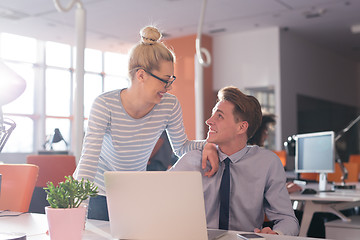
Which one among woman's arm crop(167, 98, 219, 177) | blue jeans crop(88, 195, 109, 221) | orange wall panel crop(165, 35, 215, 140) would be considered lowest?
blue jeans crop(88, 195, 109, 221)

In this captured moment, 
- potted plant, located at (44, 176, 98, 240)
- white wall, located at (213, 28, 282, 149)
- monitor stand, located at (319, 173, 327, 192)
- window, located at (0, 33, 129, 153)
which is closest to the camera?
potted plant, located at (44, 176, 98, 240)

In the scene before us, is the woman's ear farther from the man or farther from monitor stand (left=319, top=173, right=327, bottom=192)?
monitor stand (left=319, top=173, right=327, bottom=192)

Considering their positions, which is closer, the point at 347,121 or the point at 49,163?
the point at 49,163

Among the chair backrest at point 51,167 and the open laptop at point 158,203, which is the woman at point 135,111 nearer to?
the open laptop at point 158,203

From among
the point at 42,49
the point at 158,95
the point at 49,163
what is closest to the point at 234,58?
the point at 42,49

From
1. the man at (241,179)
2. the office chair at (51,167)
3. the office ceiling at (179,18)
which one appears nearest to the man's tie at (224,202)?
the man at (241,179)

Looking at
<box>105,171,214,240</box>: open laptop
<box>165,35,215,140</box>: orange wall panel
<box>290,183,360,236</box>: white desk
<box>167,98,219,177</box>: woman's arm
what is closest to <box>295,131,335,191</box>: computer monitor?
<box>290,183,360,236</box>: white desk

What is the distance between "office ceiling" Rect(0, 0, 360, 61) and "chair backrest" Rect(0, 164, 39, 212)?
15.5 ft

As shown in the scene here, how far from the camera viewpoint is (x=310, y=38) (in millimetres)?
10242

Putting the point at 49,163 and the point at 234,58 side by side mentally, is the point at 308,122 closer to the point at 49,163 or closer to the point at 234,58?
the point at 234,58

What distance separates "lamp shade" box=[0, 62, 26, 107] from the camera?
4.51ft

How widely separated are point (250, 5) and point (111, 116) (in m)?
6.13

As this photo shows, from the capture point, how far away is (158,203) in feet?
4.43

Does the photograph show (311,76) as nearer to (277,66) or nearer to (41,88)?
(277,66)
